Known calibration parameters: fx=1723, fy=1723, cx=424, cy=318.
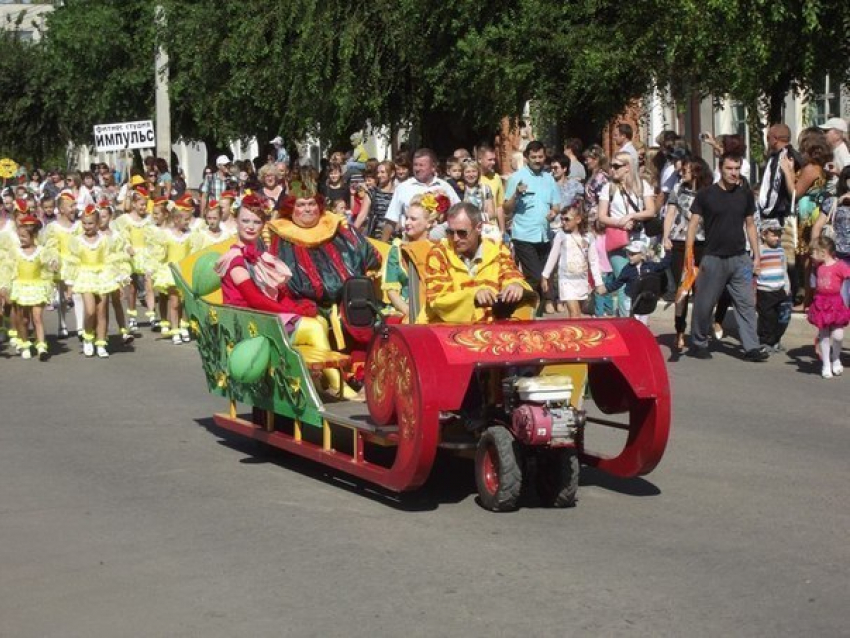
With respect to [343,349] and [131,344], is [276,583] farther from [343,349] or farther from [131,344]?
[131,344]

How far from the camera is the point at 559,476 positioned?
343 inches

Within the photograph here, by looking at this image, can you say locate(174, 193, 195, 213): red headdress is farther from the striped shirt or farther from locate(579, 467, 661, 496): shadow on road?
locate(579, 467, 661, 496): shadow on road

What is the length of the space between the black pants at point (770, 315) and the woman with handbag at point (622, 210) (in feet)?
4.42

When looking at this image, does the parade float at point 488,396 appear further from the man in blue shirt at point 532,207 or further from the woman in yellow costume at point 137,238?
the woman in yellow costume at point 137,238

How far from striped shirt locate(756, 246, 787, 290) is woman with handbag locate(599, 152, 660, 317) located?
1.32m

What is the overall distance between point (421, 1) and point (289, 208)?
1199cm

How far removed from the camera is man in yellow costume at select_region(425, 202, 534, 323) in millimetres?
9508

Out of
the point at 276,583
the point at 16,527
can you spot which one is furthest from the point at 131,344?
the point at 276,583

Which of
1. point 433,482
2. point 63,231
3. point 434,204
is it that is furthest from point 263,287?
point 63,231

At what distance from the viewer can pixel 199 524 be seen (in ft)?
28.1

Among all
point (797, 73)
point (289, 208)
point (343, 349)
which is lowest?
point (343, 349)

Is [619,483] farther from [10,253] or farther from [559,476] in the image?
[10,253]

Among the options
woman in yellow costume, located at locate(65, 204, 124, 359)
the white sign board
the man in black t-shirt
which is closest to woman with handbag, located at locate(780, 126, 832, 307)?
the man in black t-shirt

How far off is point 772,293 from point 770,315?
20cm
